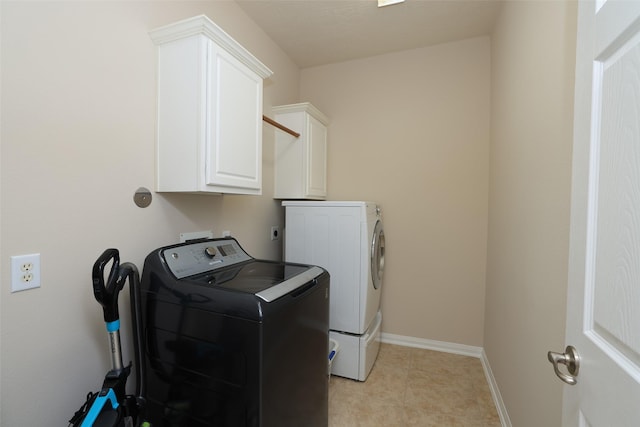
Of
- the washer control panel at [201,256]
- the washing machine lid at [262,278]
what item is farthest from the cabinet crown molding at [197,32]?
the washing machine lid at [262,278]

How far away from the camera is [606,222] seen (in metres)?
0.63

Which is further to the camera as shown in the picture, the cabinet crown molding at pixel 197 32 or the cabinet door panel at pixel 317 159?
the cabinet door panel at pixel 317 159

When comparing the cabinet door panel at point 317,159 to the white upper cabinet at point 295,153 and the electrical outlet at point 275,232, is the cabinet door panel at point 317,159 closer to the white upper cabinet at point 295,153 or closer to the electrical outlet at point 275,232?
the white upper cabinet at point 295,153

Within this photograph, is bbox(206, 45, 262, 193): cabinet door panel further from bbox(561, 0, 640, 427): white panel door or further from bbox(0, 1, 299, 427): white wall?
bbox(561, 0, 640, 427): white panel door

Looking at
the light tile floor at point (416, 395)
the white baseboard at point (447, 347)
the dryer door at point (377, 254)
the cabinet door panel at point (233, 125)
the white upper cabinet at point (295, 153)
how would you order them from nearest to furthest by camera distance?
1. the cabinet door panel at point (233, 125)
2. the light tile floor at point (416, 395)
3. the white baseboard at point (447, 347)
4. the dryer door at point (377, 254)
5. the white upper cabinet at point (295, 153)

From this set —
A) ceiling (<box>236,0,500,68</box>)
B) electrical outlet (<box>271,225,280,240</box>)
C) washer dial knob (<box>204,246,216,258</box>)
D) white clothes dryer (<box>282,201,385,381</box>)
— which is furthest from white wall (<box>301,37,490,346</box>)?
washer dial knob (<box>204,246,216,258</box>)

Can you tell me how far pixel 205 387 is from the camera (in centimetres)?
113

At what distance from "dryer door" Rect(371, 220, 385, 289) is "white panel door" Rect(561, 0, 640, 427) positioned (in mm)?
1619

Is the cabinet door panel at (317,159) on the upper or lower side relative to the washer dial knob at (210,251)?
upper

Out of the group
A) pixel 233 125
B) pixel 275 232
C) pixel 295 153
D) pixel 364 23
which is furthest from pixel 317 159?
pixel 233 125

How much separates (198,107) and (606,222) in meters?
1.54

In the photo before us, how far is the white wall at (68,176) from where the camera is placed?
1.02 meters

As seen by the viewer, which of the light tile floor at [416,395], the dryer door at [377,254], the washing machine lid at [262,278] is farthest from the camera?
the dryer door at [377,254]

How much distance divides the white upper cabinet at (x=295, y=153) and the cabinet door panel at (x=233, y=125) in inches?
32.6
